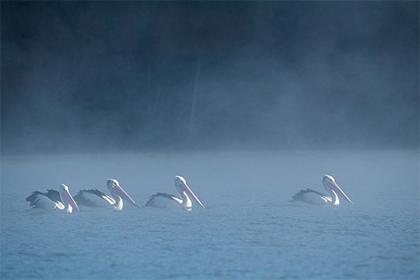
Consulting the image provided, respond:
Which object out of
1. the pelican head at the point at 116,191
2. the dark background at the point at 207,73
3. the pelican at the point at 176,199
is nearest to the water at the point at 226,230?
the pelican at the point at 176,199

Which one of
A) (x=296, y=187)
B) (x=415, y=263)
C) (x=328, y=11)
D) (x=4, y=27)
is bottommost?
(x=415, y=263)

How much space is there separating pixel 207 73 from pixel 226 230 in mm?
10542

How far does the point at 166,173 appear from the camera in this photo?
13484mm

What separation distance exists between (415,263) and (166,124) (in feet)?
38.2

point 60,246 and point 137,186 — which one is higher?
point 137,186

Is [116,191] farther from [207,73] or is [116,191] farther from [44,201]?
[207,73]

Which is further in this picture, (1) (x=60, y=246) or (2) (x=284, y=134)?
(2) (x=284, y=134)

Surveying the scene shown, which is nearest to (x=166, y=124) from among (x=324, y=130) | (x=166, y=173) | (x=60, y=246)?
(x=324, y=130)

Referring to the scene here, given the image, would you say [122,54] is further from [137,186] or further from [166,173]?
[137,186]

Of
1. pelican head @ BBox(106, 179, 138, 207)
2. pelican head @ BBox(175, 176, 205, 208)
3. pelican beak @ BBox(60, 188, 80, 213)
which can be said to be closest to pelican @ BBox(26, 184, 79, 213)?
pelican beak @ BBox(60, 188, 80, 213)

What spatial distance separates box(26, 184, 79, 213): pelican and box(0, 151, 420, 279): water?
103mm

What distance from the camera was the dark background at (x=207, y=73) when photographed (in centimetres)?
1797

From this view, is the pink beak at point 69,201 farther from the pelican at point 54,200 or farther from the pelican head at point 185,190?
the pelican head at point 185,190

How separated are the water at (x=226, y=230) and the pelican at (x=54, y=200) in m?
0.10
